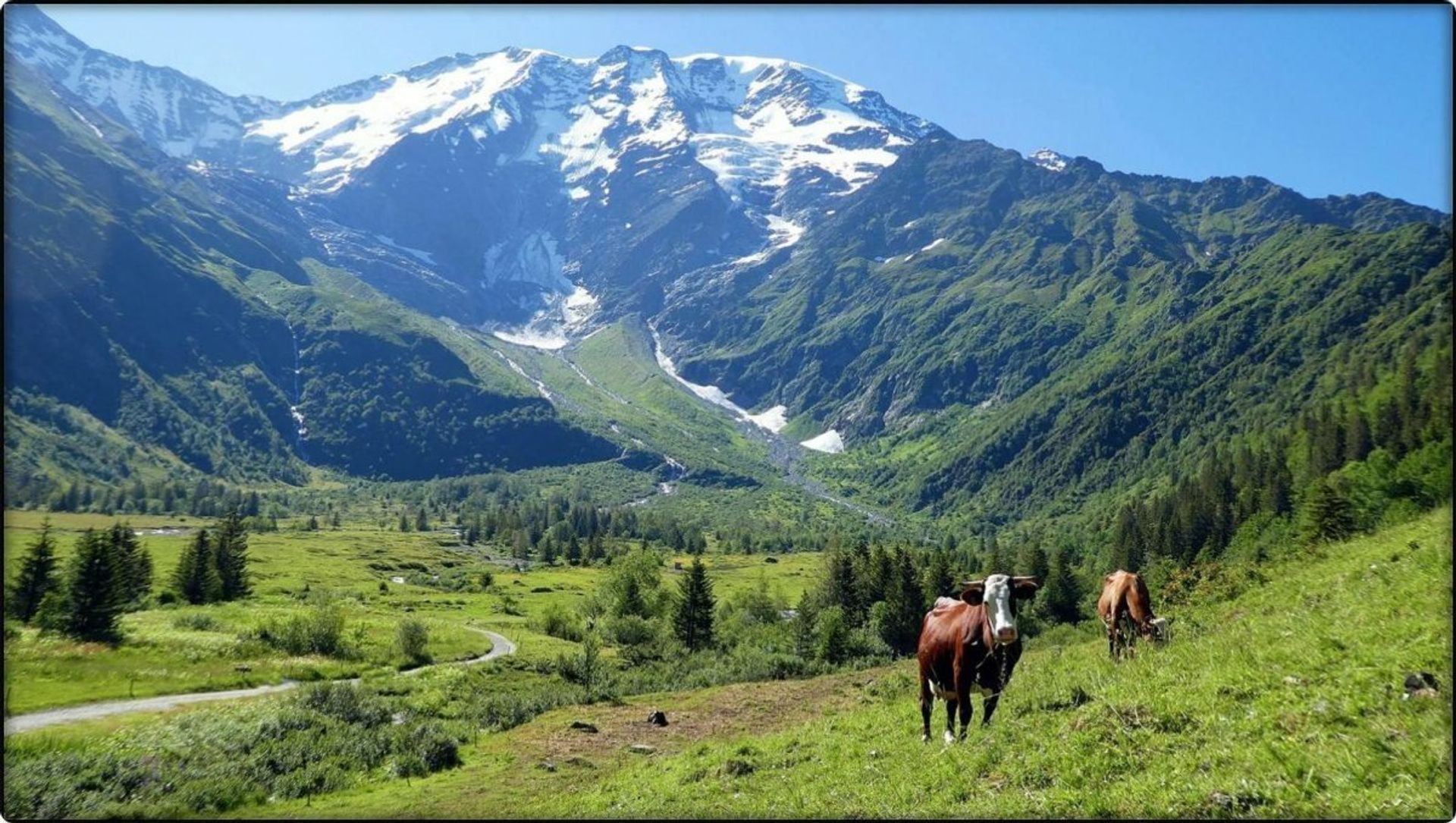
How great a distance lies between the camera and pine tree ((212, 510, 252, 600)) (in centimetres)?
12019

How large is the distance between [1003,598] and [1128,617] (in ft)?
43.9

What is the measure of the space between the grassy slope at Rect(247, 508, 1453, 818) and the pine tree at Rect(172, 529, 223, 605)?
346ft

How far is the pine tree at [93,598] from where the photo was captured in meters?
72.8

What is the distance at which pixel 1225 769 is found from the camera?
12031mm

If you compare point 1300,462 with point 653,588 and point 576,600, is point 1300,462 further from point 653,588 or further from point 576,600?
point 576,600

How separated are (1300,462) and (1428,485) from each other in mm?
101063

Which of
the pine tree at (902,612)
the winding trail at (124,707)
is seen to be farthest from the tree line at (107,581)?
the pine tree at (902,612)

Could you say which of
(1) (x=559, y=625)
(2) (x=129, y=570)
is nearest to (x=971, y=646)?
(1) (x=559, y=625)

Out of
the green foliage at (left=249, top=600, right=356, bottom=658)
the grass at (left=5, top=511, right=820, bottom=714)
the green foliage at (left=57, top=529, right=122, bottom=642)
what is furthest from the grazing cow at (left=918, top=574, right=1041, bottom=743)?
the green foliage at (left=57, top=529, right=122, bottom=642)

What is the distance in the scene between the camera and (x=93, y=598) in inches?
2891

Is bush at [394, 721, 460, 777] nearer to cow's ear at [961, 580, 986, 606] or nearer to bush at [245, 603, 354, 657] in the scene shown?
cow's ear at [961, 580, 986, 606]

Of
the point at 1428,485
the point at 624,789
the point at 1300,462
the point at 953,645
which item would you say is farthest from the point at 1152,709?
the point at 1300,462

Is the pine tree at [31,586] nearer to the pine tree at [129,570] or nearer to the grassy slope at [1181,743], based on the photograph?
the pine tree at [129,570]

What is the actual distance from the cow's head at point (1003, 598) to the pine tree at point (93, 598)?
88.2 meters
